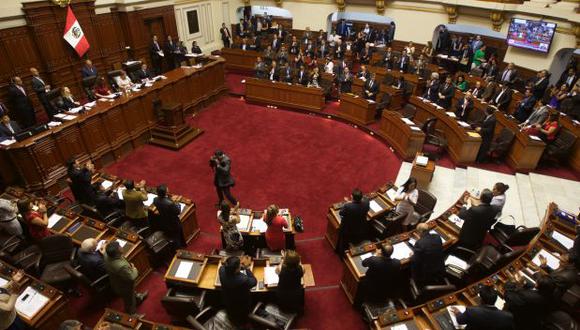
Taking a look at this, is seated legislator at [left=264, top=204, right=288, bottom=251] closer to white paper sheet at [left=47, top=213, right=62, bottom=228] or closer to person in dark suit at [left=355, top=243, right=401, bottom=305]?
person in dark suit at [left=355, top=243, right=401, bottom=305]

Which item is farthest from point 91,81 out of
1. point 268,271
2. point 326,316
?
point 326,316

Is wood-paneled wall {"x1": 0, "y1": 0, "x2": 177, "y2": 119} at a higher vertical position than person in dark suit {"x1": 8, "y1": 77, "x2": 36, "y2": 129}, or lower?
higher

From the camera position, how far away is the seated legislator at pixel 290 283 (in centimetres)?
420

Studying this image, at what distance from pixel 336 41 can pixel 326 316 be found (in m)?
13.4

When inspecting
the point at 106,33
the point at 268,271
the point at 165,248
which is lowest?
the point at 165,248

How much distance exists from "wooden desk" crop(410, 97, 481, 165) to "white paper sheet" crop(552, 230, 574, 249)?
3.49 meters

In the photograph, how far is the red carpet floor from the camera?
542 centimetres

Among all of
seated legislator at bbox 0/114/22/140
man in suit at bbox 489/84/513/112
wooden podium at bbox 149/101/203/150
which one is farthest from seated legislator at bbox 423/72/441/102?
seated legislator at bbox 0/114/22/140

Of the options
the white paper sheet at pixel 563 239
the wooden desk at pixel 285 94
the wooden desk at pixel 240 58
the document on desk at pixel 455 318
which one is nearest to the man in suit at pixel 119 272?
the document on desk at pixel 455 318

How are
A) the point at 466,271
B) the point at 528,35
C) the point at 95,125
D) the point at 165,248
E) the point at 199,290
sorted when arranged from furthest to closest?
the point at 528,35 < the point at 95,125 < the point at 165,248 < the point at 466,271 < the point at 199,290

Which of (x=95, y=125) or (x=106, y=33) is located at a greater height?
(x=106, y=33)

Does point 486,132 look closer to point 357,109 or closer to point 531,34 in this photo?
point 357,109

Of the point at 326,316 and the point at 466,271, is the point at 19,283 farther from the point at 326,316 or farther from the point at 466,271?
the point at 466,271

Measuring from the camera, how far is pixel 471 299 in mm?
4246
